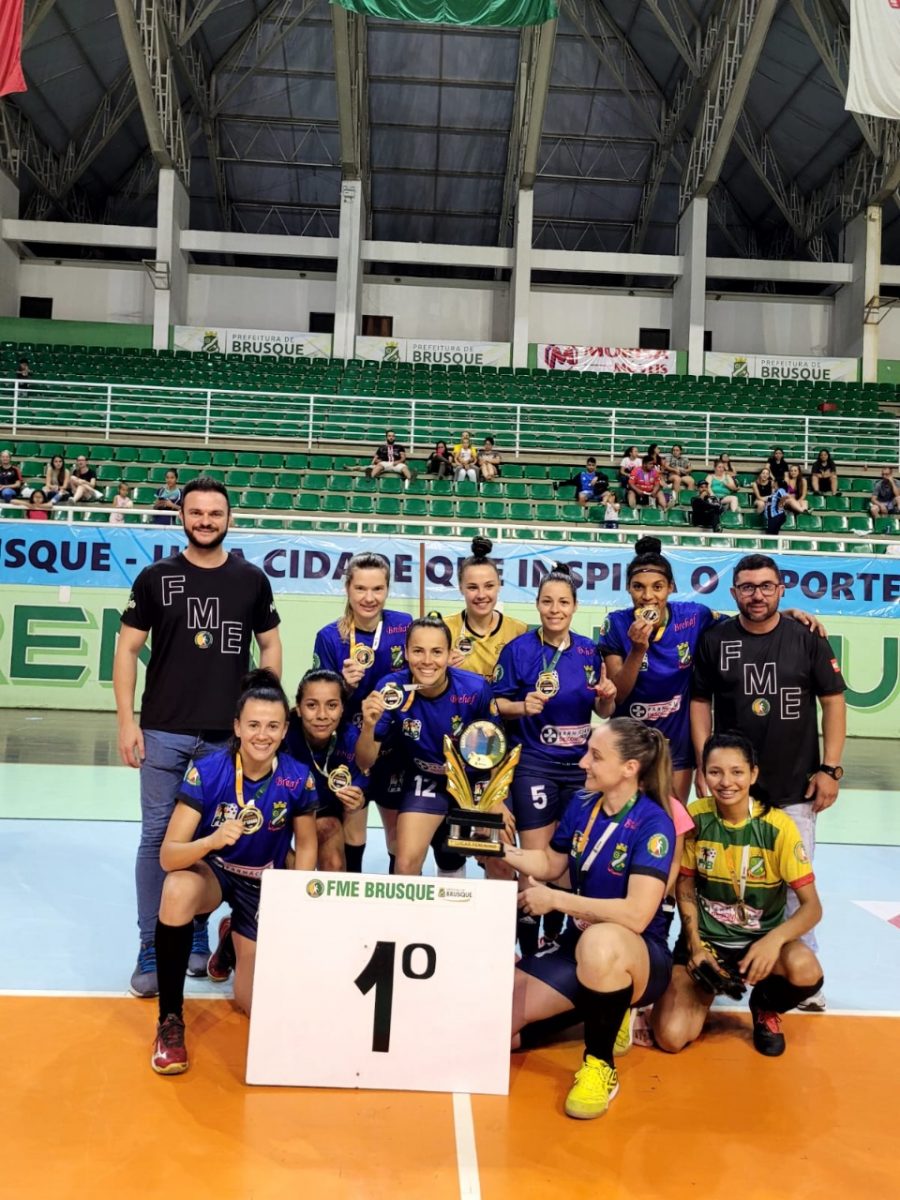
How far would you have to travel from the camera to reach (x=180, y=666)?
13.1 ft

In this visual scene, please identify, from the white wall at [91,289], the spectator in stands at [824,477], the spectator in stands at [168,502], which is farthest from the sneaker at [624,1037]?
the white wall at [91,289]

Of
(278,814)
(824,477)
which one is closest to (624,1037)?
(278,814)

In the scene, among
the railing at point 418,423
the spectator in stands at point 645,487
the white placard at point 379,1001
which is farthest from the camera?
the railing at point 418,423

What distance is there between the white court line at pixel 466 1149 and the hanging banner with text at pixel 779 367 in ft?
77.9

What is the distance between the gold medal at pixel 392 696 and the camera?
3.73 metres

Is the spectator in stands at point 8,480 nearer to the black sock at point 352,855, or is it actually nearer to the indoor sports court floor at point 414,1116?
the indoor sports court floor at point 414,1116

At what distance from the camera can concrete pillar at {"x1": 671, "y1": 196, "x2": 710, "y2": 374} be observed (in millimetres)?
24469

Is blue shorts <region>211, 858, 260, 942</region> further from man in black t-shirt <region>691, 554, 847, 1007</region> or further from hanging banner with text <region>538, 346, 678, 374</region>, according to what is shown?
hanging banner with text <region>538, 346, 678, 374</region>

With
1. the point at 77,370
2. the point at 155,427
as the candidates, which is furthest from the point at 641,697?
the point at 77,370

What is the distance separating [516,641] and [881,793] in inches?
211

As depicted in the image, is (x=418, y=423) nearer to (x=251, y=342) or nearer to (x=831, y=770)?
(x=251, y=342)

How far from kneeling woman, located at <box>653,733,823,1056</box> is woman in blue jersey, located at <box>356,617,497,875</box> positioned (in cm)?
98

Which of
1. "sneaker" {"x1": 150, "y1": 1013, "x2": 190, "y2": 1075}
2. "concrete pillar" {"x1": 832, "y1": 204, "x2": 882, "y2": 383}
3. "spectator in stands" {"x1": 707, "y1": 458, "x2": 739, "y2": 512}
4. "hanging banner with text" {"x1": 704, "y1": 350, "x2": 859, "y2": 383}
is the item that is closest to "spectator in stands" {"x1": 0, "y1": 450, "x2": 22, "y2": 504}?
"spectator in stands" {"x1": 707, "y1": 458, "x2": 739, "y2": 512}

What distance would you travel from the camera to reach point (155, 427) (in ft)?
61.1
